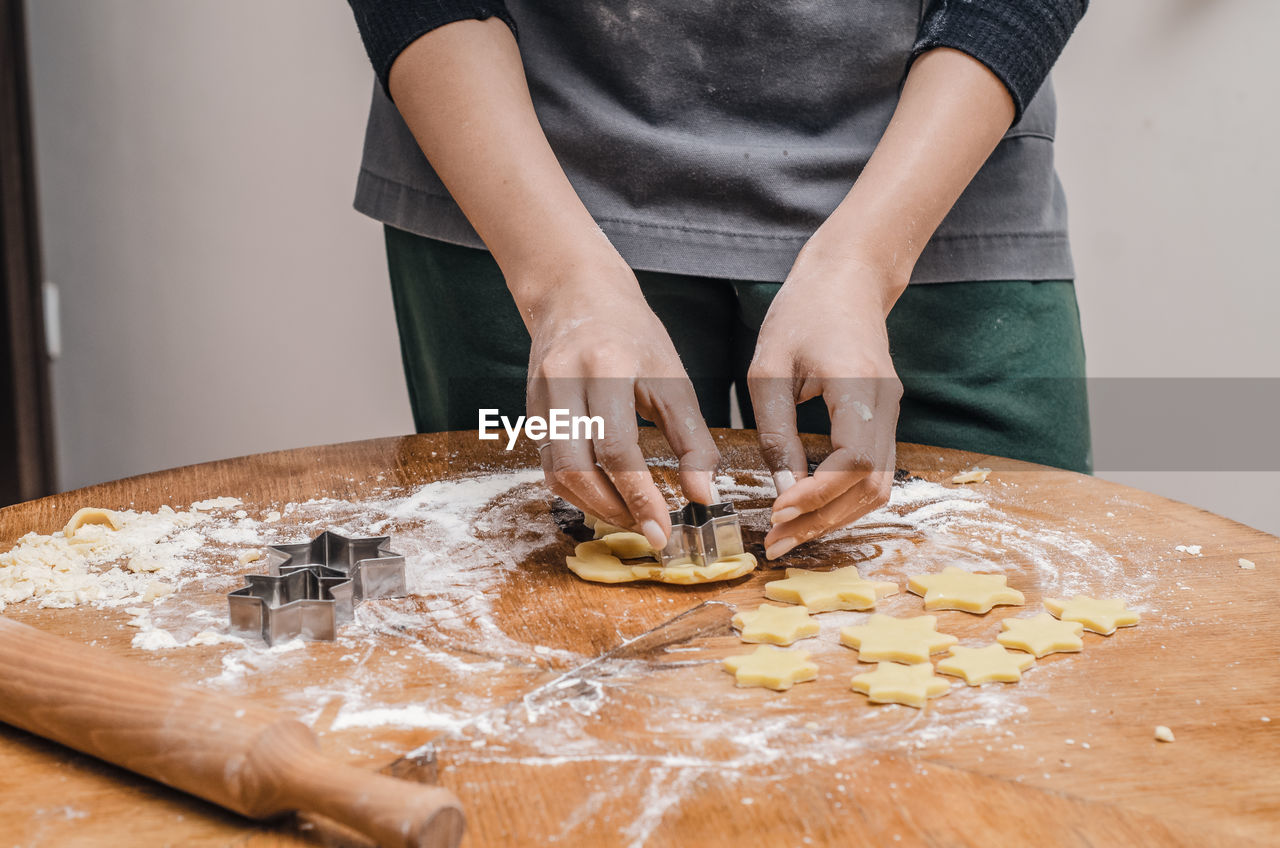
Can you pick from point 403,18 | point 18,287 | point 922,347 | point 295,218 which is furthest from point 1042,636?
point 18,287

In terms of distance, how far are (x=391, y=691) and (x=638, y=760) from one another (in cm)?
19

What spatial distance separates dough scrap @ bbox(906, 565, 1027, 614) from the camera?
85 centimetres

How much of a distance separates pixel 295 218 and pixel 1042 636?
2.35m

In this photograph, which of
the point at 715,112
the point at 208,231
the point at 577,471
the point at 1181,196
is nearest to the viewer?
the point at 577,471

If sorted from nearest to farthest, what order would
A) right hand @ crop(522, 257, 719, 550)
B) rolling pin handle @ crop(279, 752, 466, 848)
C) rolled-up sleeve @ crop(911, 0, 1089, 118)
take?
rolling pin handle @ crop(279, 752, 466, 848) < right hand @ crop(522, 257, 719, 550) < rolled-up sleeve @ crop(911, 0, 1089, 118)

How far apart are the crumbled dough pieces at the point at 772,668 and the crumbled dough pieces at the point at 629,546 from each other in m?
0.22

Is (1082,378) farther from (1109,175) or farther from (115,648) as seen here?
(115,648)

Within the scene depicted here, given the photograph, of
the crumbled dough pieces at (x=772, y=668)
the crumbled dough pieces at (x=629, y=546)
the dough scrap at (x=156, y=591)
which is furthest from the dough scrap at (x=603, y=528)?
the dough scrap at (x=156, y=591)

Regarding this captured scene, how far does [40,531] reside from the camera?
3.38 feet

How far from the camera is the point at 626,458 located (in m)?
0.90

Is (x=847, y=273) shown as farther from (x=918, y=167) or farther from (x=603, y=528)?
(x=603, y=528)

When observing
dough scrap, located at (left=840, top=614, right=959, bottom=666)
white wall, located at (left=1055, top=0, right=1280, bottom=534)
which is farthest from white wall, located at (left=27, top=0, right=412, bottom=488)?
dough scrap, located at (left=840, top=614, right=959, bottom=666)

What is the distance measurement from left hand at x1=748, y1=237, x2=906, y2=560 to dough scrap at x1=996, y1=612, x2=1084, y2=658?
0.59 ft
